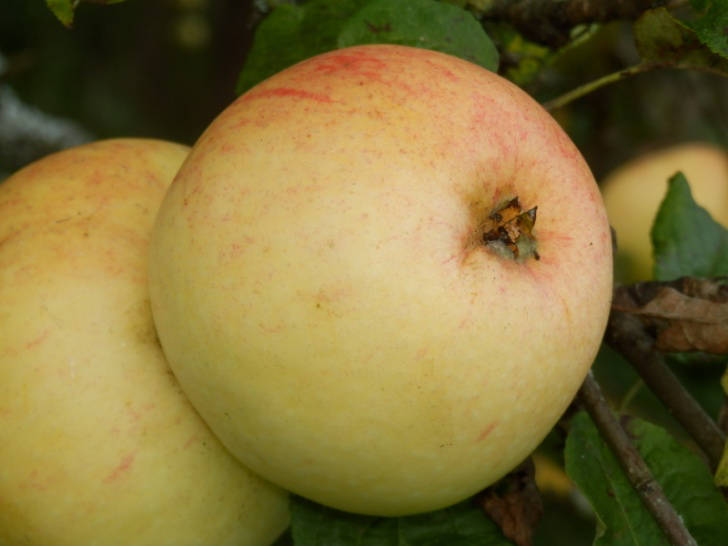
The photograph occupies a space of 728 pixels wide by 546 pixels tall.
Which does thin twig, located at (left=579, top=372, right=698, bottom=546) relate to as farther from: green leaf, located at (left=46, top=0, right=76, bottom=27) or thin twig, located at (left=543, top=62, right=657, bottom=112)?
green leaf, located at (left=46, top=0, right=76, bottom=27)

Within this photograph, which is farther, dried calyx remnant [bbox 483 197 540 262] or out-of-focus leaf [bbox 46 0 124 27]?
out-of-focus leaf [bbox 46 0 124 27]

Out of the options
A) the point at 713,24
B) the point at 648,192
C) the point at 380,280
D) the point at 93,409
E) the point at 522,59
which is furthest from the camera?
the point at 648,192

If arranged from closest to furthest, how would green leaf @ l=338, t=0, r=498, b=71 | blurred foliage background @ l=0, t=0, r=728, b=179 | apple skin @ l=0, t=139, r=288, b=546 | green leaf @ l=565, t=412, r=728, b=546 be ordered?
1. apple skin @ l=0, t=139, r=288, b=546
2. green leaf @ l=565, t=412, r=728, b=546
3. green leaf @ l=338, t=0, r=498, b=71
4. blurred foliage background @ l=0, t=0, r=728, b=179

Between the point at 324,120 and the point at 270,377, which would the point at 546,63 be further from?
the point at 270,377

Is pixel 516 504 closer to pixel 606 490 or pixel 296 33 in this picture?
pixel 606 490

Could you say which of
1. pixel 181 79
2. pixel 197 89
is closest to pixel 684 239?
pixel 197 89

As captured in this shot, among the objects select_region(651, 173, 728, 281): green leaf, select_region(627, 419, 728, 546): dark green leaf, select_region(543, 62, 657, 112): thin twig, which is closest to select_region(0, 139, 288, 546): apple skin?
select_region(627, 419, 728, 546): dark green leaf

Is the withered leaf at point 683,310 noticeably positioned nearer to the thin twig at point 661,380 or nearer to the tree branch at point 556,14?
the thin twig at point 661,380
